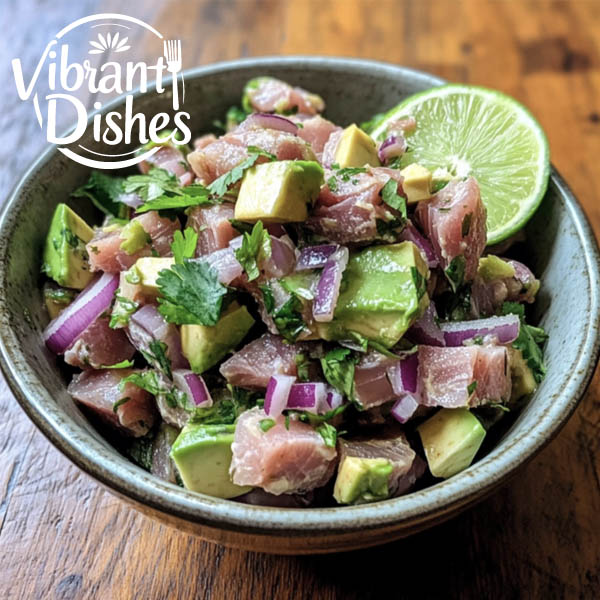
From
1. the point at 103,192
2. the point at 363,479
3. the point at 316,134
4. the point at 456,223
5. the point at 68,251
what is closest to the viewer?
the point at 363,479

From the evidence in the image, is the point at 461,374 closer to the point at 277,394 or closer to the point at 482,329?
the point at 482,329

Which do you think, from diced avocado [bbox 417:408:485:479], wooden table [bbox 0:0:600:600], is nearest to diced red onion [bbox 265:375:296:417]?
diced avocado [bbox 417:408:485:479]

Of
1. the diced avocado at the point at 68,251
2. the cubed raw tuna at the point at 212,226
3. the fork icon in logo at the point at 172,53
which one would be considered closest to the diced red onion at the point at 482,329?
the cubed raw tuna at the point at 212,226

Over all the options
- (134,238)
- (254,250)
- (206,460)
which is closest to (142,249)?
(134,238)

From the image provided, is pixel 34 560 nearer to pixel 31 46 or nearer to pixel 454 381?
pixel 454 381

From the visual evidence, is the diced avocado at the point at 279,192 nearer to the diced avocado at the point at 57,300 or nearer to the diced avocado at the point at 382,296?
the diced avocado at the point at 382,296

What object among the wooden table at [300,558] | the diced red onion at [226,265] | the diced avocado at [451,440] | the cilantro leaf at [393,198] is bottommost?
the wooden table at [300,558]

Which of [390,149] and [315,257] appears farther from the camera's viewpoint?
[390,149]
